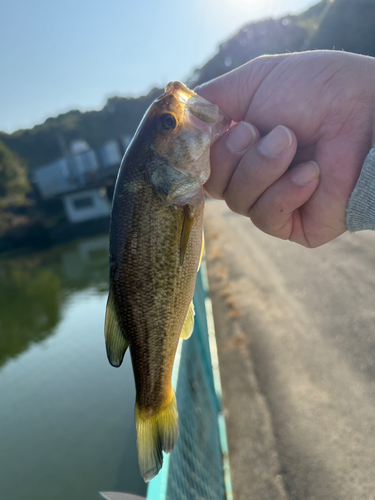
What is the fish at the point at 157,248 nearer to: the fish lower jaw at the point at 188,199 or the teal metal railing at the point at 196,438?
the fish lower jaw at the point at 188,199

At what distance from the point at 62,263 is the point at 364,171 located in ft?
74.1

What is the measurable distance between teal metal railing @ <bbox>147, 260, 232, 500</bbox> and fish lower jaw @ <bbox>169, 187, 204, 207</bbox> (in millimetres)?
1170

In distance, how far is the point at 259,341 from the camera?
5637 mm

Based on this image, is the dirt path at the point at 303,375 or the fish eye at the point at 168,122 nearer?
the fish eye at the point at 168,122

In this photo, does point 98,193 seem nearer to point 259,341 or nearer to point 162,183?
point 259,341

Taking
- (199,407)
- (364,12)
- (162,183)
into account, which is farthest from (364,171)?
(364,12)

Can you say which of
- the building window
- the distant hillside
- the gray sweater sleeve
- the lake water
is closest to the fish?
the gray sweater sleeve

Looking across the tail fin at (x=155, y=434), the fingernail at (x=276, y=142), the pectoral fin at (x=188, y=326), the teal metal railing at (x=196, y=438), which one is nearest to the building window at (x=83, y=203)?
the teal metal railing at (x=196, y=438)

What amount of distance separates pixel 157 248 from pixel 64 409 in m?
6.78

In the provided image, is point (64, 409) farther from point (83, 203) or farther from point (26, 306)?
point (83, 203)

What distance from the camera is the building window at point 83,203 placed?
3419cm

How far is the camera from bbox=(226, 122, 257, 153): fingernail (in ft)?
6.00

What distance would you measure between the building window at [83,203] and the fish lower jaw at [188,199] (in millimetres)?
34126

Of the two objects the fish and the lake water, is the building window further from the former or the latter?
the fish
